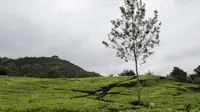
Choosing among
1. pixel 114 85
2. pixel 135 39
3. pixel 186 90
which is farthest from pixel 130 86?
pixel 135 39

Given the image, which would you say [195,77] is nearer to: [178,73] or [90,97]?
[178,73]

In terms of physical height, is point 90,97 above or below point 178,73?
below

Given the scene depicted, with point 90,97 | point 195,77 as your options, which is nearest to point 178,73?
point 195,77

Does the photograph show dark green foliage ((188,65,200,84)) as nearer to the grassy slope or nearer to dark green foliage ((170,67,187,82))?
dark green foliage ((170,67,187,82))

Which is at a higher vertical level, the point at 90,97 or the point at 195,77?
the point at 195,77

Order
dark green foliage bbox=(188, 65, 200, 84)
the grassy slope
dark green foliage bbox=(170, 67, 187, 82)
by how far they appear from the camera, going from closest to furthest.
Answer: the grassy slope → dark green foliage bbox=(188, 65, 200, 84) → dark green foliage bbox=(170, 67, 187, 82)

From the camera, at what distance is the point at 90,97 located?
5941cm

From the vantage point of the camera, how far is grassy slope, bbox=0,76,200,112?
1624 inches

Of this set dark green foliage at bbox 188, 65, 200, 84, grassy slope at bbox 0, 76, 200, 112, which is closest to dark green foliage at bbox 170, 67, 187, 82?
dark green foliage at bbox 188, 65, 200, 84

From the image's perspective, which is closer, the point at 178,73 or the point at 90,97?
the point at 90,97

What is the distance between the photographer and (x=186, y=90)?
75.8 metres

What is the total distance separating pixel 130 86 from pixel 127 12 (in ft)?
128

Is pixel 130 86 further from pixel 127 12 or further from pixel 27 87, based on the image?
pixel 127 12

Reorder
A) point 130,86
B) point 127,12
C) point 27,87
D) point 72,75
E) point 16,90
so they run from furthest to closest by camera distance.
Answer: point 72,75 → point 130,86 → point 27,87 → point 16,90 → point 127,12
